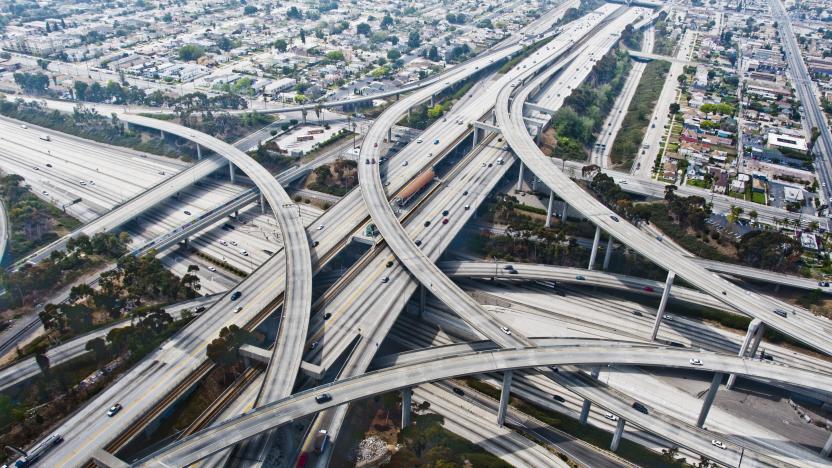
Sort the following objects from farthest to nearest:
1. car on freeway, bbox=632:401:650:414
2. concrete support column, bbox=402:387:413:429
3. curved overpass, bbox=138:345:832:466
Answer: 1. concrete support column, bbox=402:387:413:429
2. car on freeway, bbox=632:401:650:414
3. curved overpass, bbox=138:345:832:466

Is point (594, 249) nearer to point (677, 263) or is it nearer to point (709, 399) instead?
point (677, 263)

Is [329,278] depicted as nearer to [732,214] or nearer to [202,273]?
[202,273]

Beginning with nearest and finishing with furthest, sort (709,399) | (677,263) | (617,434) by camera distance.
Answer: (617,434), (709,399), (677,263)

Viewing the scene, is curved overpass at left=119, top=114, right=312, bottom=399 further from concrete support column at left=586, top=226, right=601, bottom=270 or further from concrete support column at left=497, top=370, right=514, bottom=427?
Answer: concrete support column at left=586, top=226, right=601, bottom=270

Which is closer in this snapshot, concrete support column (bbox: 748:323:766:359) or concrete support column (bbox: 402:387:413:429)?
concrete support column (bbox: 402:387:413:429)

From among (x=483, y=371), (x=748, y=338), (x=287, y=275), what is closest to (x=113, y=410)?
(x=287, y=275)

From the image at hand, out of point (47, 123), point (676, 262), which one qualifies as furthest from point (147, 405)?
point (47, 123)

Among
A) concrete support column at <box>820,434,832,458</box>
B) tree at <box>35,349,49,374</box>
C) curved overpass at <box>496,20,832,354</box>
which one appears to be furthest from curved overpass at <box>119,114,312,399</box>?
concrete support column at <box>820,434,832,458</box>
